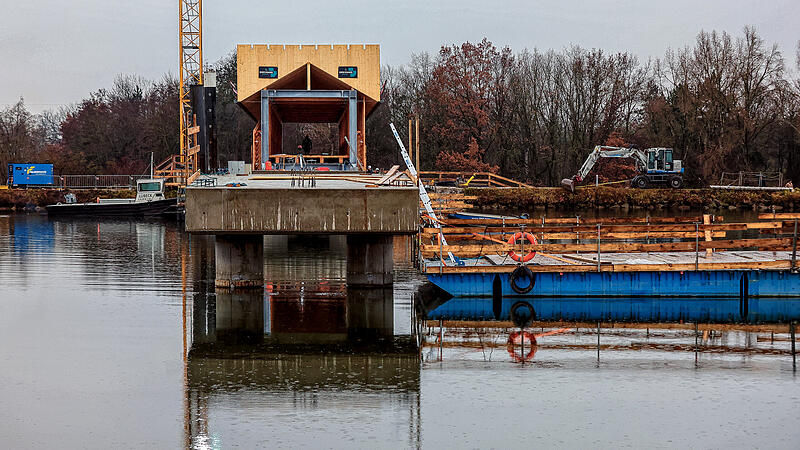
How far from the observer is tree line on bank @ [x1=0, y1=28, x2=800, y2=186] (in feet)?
265

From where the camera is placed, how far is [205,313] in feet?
83.6

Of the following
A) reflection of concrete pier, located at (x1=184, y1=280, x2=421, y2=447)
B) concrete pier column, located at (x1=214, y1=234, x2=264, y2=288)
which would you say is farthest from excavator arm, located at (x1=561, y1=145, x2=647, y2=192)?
concrete pier column, located at (x1=214, y1=234, x2=264, y2=288)

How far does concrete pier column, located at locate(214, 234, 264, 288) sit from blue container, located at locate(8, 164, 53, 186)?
61803 millimetres

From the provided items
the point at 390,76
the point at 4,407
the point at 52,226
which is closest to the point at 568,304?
the point at 4,407

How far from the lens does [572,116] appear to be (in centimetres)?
8675

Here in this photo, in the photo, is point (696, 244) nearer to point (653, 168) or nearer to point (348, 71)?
point (348, 71)

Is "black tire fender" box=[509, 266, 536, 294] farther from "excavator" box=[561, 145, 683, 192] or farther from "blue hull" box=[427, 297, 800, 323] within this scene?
"excavator" box=[561, 145, 683, 192]

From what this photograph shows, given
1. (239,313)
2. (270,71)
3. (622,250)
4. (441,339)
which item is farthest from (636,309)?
(270,71)

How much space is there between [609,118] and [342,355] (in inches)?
2660

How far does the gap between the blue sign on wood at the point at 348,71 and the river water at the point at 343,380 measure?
669 inches

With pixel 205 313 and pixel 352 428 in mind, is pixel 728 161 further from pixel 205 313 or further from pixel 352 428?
pixel 352 428

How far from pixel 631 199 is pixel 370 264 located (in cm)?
4983

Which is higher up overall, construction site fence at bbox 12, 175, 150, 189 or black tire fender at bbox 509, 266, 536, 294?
construction site fence at bbox 12, 175, 150, 189

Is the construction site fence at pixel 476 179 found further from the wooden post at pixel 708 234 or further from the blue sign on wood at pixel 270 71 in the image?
the wooden post at pixel 708 234
